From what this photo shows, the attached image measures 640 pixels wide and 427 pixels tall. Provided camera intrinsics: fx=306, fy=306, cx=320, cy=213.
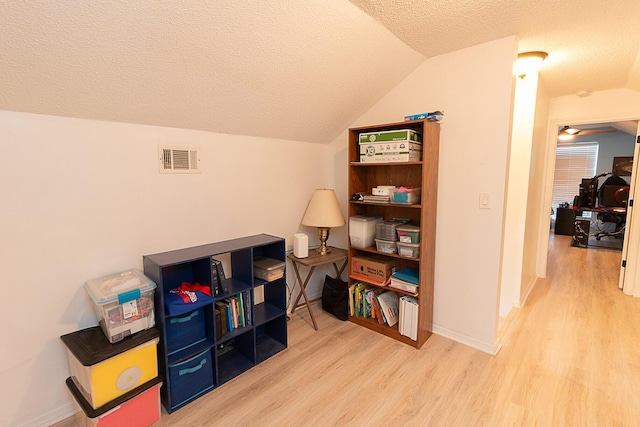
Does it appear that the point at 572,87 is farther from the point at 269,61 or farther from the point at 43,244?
the point at 43,244

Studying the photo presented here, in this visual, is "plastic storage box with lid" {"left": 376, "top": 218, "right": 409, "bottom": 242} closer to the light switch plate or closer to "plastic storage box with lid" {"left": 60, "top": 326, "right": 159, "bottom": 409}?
the light switch plate

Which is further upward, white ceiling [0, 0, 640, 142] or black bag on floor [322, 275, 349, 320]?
white ceiling [0, 0, 640, 142]

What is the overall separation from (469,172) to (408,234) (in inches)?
25.4

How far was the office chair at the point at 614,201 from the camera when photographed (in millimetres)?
5590

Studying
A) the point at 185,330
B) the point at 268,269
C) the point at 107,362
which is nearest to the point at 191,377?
the point at 185,330

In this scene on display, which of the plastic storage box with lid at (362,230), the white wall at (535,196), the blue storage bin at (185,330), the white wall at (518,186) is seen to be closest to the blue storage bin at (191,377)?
the blue storage bin at (185,330)

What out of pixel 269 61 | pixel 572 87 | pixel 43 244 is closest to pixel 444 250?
pixel 269 61

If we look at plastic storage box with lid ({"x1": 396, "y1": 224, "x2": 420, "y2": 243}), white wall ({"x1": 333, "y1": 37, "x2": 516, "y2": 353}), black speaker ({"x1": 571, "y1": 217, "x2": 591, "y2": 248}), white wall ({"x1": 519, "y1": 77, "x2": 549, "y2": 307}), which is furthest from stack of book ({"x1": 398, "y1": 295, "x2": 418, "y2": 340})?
black speaker ({"x1": 571, "y1": 217, "x2": 591, "y2": 248})

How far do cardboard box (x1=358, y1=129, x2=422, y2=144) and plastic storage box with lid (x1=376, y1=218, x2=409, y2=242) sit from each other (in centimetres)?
67

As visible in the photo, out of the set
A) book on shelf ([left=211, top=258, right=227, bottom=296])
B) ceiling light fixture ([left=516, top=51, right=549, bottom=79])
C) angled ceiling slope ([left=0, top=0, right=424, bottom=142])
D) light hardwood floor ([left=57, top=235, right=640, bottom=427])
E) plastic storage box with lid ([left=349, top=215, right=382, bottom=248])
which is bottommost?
light hardwood floor ([left=57, top=235, right=640, bottom=427])

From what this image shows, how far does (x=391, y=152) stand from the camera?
7.75 feet

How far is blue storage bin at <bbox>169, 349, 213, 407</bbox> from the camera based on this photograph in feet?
5.75

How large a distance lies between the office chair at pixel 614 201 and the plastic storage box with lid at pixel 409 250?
18.2 feet

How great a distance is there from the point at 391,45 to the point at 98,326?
255 cm
